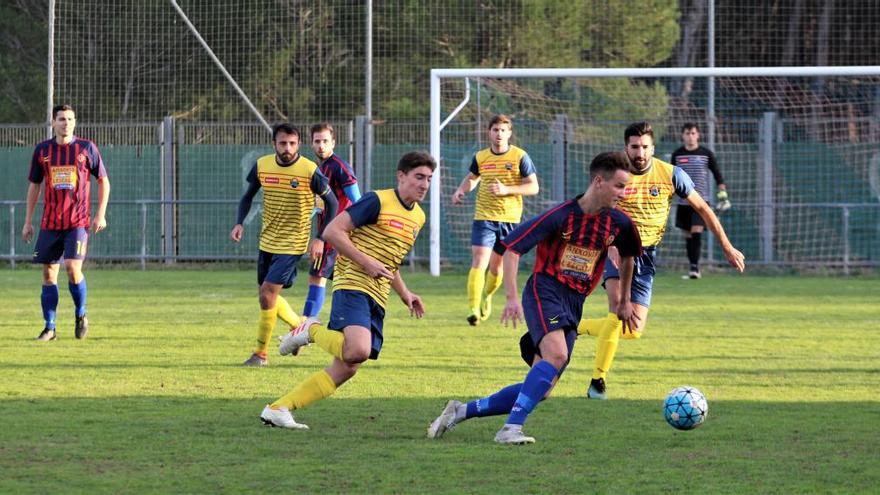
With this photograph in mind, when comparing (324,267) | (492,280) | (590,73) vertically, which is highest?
(590,73)

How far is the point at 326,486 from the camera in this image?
238 inches

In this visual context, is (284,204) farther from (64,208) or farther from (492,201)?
(492,201)

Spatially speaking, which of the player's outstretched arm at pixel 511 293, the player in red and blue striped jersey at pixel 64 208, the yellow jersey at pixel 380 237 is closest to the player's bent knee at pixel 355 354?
the yellow jersey at pixel 380 237

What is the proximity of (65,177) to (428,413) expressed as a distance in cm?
527

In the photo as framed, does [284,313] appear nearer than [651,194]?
No

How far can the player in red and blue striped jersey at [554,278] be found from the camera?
716 cm

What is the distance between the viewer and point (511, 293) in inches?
279

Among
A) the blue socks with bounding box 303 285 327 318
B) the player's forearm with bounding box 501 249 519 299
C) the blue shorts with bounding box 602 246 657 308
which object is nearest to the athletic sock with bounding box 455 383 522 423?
the player's forearm with bounding box 501 249 519 299

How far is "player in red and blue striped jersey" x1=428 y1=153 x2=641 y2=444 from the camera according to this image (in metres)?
7.16

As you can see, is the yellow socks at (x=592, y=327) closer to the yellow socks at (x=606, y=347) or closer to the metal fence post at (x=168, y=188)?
the yellow socks at (x=606, y=347)

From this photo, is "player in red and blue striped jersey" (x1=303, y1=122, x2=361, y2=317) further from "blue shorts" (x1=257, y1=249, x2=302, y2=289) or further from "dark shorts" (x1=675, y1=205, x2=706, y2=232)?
"dark shorts" (x1=675, y1=205, x2=706, y2=232)

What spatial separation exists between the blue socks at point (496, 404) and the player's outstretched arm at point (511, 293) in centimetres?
37

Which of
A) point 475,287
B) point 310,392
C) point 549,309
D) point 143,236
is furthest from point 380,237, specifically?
point 143,236

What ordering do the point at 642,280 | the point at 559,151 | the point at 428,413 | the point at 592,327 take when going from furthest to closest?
the point at 559,151, the point at 642,280, the point at 592,327, the point at 428,413
